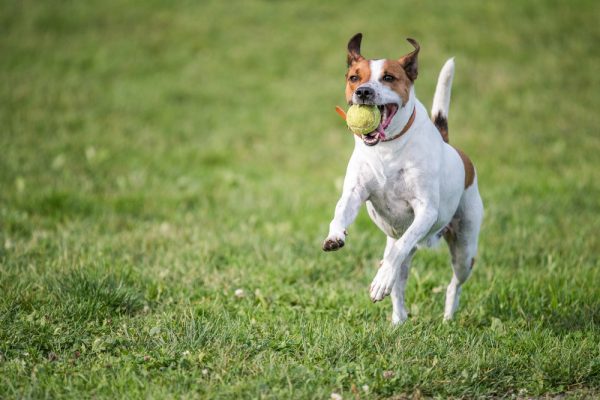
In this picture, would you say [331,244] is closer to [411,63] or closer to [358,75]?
[358,75]

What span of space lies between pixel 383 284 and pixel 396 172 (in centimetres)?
74

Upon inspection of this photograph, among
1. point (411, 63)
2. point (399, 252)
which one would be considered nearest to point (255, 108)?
point (411, 63)

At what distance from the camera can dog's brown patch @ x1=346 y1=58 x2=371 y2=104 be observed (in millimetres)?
4230

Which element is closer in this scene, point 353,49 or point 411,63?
point 411,63

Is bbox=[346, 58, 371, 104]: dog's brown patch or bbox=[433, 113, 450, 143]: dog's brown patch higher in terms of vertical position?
bbox=[346, 58, 371, 104]: dog's brown patch

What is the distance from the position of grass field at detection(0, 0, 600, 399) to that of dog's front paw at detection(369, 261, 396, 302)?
1.26 ft

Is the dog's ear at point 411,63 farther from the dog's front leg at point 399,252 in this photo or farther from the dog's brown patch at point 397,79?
the dog's front leg at point 399,252

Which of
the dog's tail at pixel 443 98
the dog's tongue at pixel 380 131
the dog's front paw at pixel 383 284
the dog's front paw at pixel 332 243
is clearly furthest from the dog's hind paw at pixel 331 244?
the dog's tail at pixel 443 98

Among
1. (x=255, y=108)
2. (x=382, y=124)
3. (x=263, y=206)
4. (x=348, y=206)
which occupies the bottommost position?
(x=263, y=206)

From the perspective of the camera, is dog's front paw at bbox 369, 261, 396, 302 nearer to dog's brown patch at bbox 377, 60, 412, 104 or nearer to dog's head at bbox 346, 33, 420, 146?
dog's head at bbox 346, 33, 420, 146

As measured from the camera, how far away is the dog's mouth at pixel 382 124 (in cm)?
418

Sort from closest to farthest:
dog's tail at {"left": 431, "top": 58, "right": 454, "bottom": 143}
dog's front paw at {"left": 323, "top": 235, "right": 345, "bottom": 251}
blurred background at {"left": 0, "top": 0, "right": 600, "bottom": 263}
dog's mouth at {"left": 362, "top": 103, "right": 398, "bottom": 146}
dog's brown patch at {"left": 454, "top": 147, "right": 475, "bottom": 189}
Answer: dog's front paw at {"left": 323, "top": 235, "right": 345, "bottom": 251} → dog's mouth at {"left": 362, "top": 103, "right": 398, "bottom": 146} → dog's brown patch at {"left": 454, "top": 147, "right": 475, "bottom": 189} → dog's tail at {"left": 431, "top": 58, "right": 454, "bottom": 143} → blurred background at {"left": 0, "top": 0, "right": 600, "bottom": 263}

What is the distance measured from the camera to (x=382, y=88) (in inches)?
162

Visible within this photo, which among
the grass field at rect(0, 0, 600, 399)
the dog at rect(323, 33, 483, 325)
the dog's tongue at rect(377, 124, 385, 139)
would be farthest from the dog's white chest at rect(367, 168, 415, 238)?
the grass field at rect(0, 0, 600, 399)
